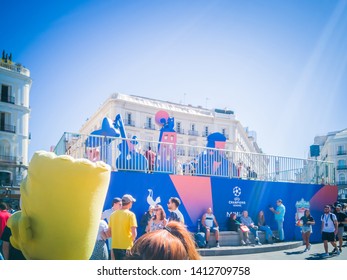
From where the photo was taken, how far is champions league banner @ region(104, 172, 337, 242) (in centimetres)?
645

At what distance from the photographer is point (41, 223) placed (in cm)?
215

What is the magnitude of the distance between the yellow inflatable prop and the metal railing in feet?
10.8

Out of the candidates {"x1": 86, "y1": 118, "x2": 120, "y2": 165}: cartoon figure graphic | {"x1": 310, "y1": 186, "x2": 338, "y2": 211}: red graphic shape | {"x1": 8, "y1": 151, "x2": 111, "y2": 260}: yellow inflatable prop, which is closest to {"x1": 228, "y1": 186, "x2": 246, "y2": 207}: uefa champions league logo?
{"x1": 310, "y1": 186, "x2": 338, "y2": 211}: red graphic shape

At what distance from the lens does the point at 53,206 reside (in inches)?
84.5

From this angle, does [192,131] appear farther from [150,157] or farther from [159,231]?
[159,231]

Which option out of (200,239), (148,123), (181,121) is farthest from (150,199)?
(181,121)

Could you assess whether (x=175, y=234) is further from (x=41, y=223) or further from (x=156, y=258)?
(x=41, y=223)

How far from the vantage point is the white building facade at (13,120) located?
2869 mm

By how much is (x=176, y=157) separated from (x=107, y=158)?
1582 millimetres
